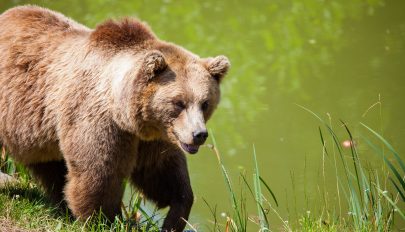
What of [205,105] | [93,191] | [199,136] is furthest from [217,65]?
[93,191]

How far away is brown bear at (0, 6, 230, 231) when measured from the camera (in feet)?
17.9

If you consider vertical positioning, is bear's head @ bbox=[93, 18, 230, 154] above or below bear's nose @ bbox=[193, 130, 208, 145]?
above

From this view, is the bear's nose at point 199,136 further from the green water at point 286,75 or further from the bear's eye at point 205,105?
the green water at point 286,75

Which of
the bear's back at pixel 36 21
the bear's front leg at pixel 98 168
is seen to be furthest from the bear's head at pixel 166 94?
the bear's back at pixel 36 21

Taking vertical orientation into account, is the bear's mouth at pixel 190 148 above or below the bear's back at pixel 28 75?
below

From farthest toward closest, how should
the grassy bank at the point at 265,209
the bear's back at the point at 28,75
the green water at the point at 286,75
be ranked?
the green water at the point at 286,75 < the bear's back at the point at 28,75 < the grassy bank at the point at 265,209

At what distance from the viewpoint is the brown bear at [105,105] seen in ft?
17.9

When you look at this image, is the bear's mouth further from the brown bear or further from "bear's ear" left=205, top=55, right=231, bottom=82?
"bear's ear" left=205, top=55, right=231, bottom=82

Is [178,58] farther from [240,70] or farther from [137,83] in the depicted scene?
Answer: [240,70]

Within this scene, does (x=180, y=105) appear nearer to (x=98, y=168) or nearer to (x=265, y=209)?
(x=98, y=168)

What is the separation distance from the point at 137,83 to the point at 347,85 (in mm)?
6488

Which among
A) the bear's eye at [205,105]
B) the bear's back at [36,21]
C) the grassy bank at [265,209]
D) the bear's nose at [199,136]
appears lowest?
the grassy bank at [265,209]

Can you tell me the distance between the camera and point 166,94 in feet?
17.7

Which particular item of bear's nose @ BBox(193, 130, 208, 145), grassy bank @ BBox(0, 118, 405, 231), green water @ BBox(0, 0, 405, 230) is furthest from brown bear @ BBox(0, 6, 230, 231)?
green water @ BBox(0, 0, 405, 230)
